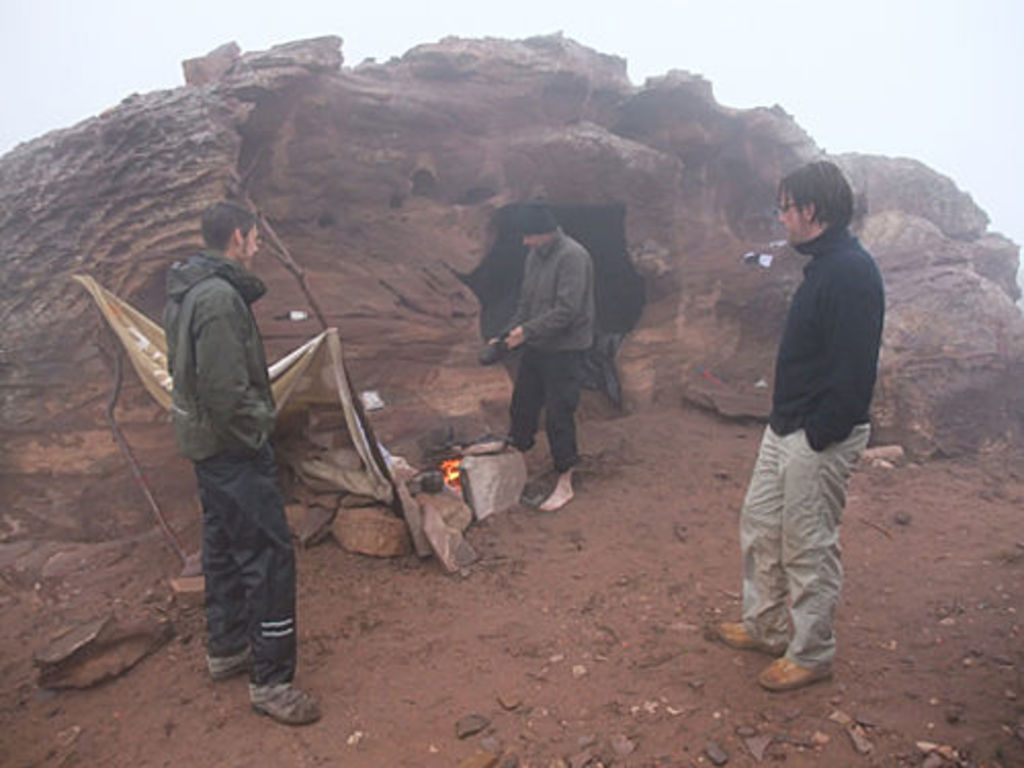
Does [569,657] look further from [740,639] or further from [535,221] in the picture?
[535,221]

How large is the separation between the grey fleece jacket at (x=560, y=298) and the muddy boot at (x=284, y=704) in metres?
2.87

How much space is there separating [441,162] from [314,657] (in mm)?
5229

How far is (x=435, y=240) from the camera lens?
22.6 ft

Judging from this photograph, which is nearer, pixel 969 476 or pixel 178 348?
pixel 178 348

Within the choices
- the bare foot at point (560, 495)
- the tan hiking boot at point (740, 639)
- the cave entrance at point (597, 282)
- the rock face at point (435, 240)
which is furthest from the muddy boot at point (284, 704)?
the cave entrance at point (597, 282)

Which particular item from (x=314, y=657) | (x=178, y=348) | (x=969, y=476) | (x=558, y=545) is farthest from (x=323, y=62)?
(x=969, y=476)

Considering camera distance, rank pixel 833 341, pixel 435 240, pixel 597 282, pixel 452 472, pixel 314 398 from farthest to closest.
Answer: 1. pixel 597 282
2. pixel 435 240
3. pixel 452 472
4. pixel 314 398
5. pixel 833 341

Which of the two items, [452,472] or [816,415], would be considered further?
[452,472]

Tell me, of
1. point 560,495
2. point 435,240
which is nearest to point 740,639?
point 560,495

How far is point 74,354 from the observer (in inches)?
195

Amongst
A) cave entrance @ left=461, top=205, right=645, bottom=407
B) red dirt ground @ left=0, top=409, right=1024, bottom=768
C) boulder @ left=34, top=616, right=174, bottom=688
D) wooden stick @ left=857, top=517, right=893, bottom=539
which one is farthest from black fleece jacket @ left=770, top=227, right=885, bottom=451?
cave entrance @ left=461, top=205, right=645, bottom=407

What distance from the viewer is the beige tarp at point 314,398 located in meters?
4.07

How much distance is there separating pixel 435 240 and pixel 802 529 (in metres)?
5.10

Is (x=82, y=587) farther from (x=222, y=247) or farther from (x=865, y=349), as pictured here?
(x=865, y=349)
